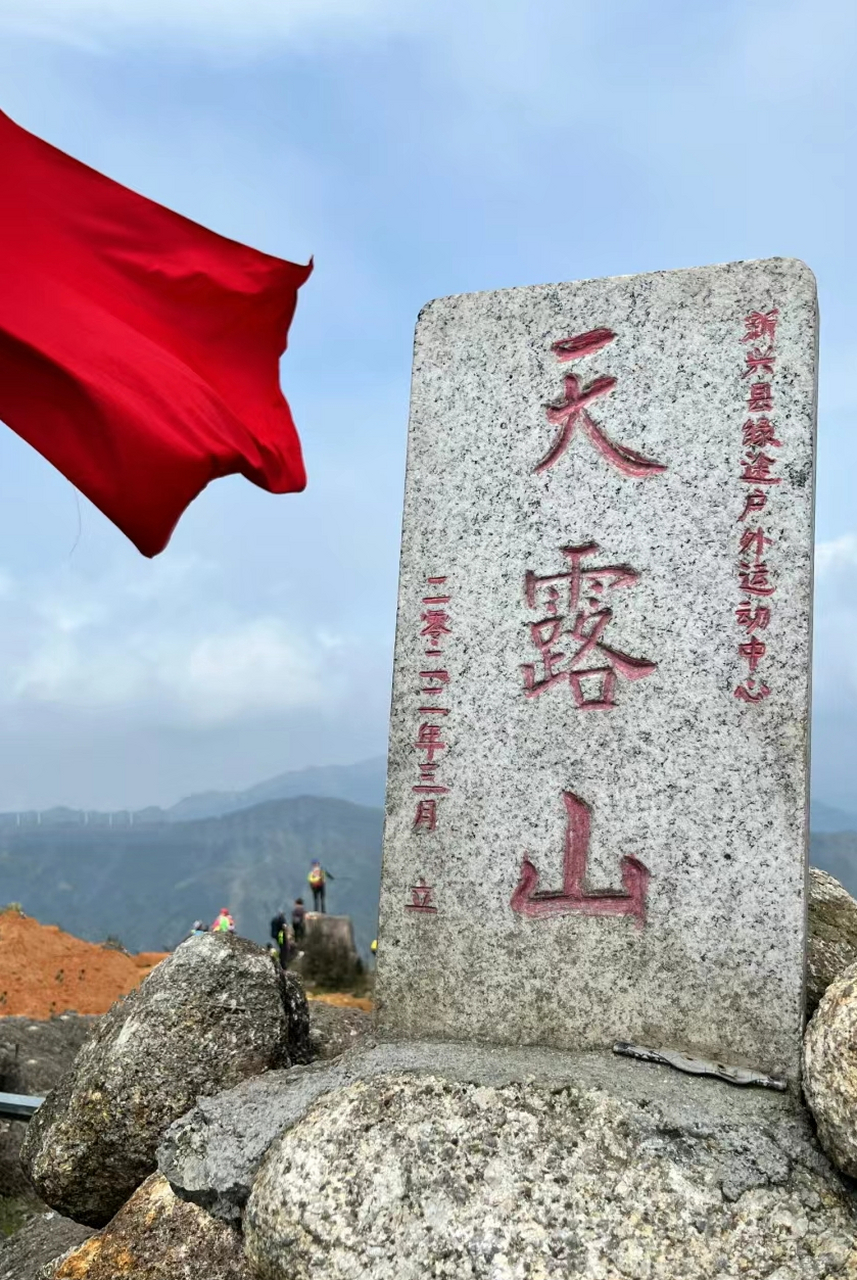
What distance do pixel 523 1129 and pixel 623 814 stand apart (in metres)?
1.03

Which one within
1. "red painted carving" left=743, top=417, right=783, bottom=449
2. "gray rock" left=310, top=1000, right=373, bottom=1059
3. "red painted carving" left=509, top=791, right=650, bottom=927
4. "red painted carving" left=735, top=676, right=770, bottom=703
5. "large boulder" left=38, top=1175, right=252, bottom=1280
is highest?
"red painted carving" left=743, top=417, right=783, bottom=449

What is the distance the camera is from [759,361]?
3.71 m

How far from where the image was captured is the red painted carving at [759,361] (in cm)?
370

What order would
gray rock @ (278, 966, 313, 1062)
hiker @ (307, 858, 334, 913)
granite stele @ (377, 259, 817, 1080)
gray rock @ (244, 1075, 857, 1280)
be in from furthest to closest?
hiker @ (307, 858, 334, 913) < gray rock @ (278, 966, 313, 1062) < granite stele @ (377, 259, 817, 1080) < gray rock @ (244, 1075, 857, 1280)

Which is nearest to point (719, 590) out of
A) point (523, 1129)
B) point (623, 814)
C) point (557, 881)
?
point (623, 814)

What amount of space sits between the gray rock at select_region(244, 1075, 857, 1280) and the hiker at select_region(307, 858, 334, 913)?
17316 mm

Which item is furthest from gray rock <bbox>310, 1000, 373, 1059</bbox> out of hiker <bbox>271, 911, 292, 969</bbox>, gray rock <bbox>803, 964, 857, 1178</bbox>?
hiker <bbox>271, 911, 292, 969</bbox>

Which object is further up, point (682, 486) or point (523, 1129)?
point (682, 486)

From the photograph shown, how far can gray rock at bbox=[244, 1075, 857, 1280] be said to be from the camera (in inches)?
108

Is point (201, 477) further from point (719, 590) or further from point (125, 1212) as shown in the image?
point (125, 1212)

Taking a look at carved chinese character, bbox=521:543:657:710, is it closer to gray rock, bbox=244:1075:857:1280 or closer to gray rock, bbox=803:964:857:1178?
gray rock, bbox=803:964:857:1178

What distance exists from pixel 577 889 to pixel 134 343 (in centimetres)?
241

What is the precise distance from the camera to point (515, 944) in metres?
3.68

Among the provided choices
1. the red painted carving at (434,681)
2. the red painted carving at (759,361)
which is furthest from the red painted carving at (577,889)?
the red painted carving at (759,361)
